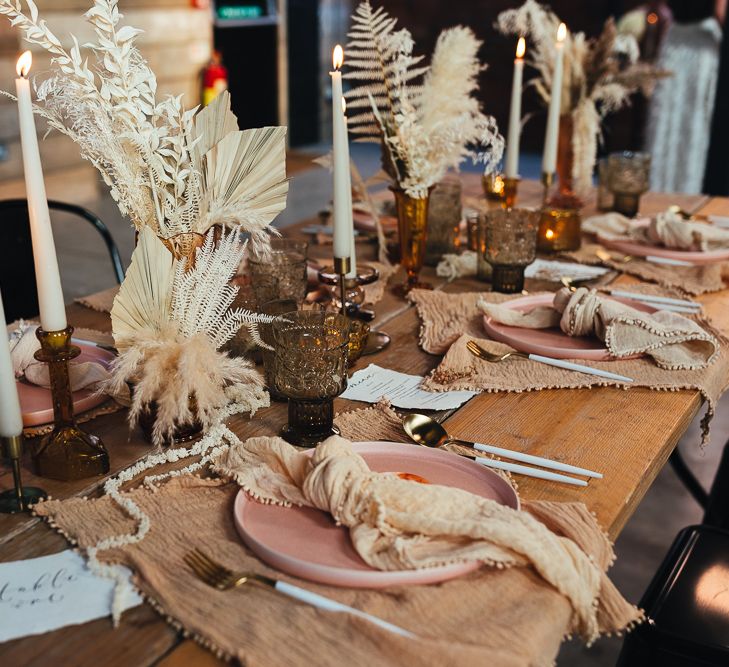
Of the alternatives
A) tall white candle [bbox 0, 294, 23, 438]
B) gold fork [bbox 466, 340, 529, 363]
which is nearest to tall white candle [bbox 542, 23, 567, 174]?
gold fork [bbox 466, 340, 529, 363]

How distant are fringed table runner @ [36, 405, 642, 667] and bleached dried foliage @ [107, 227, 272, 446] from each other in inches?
6.8

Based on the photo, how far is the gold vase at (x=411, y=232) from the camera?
172 centimetres

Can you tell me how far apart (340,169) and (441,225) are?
749mm

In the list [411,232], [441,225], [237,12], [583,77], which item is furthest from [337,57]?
[237,12]

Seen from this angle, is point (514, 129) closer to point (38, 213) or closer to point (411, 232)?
point (411, 232)

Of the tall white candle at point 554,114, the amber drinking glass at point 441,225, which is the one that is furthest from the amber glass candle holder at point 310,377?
the tall white candle at point 554,114

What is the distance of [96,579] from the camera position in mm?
826

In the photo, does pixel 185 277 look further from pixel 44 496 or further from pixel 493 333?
pixel 493 333

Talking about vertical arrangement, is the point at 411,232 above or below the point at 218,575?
above

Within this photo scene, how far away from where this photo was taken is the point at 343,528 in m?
0.88

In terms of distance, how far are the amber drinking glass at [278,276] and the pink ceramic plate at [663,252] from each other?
870 millimetres

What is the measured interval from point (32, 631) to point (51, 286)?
1.24ft

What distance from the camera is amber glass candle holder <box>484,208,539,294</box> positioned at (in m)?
1.67

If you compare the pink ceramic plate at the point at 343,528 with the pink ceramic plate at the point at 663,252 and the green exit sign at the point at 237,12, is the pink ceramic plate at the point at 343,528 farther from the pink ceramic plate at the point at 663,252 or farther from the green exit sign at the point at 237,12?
the green exit sign at the point at 237,12
